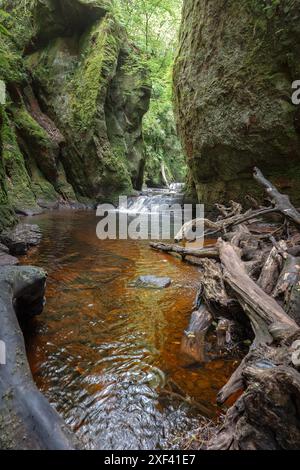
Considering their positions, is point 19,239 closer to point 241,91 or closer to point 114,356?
point 114,356

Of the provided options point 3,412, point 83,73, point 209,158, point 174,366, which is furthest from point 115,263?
point 83,73

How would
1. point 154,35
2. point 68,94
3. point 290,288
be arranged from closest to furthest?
point 290,288, point 68,94, point 154,35

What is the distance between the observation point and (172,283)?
3943 mm

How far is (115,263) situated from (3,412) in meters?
3.44

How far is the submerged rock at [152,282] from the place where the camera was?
3793 mm

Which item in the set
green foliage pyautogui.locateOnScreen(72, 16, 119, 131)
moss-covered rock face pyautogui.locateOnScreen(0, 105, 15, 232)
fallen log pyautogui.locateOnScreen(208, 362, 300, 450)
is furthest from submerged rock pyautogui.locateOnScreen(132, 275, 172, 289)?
green foliage pyautogui.locateOnScreen(72, 16, 119, 131)

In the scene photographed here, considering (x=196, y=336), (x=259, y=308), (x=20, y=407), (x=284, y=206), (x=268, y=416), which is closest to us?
(x=268, y=416)

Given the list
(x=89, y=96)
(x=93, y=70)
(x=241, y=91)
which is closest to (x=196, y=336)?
(x=241, y=91)

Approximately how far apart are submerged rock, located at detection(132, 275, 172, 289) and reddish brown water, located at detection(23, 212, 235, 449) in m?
0.11

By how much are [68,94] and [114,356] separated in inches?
557

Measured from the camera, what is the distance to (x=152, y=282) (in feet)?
12.8

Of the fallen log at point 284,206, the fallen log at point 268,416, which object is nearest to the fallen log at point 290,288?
the fallen log at point 268,416

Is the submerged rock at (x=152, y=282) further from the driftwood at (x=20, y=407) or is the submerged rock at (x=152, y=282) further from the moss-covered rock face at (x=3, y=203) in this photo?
the moss-covered rock face at (x=3, y=203)

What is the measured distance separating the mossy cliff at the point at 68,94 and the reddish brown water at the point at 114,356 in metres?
9.03
